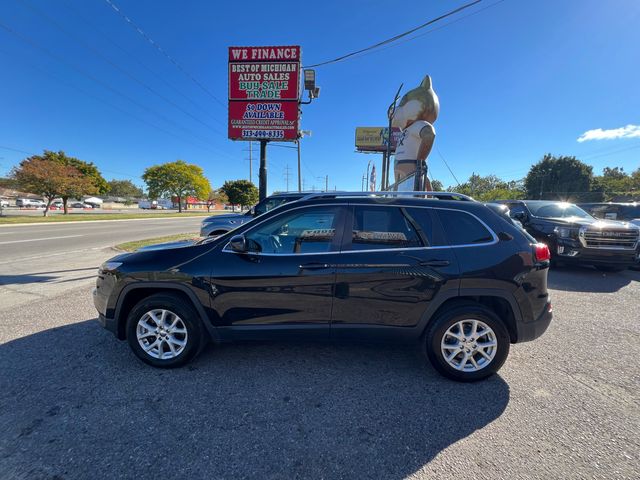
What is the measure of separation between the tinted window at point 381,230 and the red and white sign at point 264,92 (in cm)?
922

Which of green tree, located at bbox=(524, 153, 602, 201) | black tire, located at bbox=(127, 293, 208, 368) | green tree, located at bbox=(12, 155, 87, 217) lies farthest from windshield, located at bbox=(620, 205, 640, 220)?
green tree, located at bbox=(524, 153, 602, 201)

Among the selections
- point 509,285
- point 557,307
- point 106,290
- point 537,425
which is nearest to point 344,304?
point 509,285

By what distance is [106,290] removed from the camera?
2881 millimetres

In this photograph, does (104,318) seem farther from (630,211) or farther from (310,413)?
(630,211)

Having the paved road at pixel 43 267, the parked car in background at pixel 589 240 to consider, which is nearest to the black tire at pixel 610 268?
the parked car in background at pixel 589 240

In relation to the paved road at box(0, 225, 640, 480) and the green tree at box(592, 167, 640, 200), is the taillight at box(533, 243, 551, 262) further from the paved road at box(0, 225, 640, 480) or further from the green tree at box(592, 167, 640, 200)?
the green tree at box(592, 167, 640, 200)

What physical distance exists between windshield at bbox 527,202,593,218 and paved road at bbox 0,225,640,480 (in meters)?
5.48

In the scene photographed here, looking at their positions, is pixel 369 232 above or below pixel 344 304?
above

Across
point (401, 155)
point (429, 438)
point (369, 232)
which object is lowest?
point (429, 438)

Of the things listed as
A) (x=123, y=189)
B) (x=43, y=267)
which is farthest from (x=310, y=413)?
(x=123, y=189)

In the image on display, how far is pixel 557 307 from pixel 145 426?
5.83 metres

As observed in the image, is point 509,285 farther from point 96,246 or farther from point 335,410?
point 96,246

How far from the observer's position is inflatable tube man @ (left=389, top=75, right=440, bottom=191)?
468 inches

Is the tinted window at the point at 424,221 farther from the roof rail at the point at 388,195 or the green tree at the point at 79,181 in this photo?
the green tree at the point at 79,181
